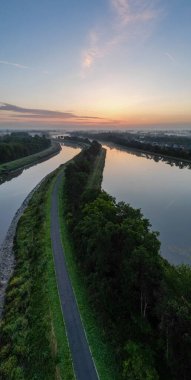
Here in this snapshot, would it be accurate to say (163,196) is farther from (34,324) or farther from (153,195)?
(34,324)

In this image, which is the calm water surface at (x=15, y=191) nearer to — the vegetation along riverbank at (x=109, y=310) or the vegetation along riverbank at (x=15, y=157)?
the vegetation along riverbank at (x=15, y=157)

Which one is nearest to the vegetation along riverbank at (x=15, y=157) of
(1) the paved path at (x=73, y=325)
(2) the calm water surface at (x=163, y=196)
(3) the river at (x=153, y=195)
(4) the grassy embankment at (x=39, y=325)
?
(3) the river at (x=153, y=195)

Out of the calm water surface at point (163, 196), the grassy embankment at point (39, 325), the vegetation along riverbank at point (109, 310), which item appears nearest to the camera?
the vegetation along riverbank at point (109, 310)

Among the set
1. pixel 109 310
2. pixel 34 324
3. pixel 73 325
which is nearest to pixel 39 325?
pixel 34 324

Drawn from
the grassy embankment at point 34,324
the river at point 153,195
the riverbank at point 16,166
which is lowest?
the grassy embankment at point 34,324

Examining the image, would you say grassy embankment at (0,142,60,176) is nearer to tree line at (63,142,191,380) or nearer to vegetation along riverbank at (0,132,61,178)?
vegetation along riverbank at (0,132,61,178)

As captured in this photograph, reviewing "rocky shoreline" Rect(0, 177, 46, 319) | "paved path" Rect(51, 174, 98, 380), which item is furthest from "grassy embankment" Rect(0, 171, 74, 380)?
"rocky shoreline" Rect(0, 177, 46, 319)

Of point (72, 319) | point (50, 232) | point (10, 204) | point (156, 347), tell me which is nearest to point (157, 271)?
point (156, 347)

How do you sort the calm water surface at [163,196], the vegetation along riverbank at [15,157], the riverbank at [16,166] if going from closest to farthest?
the calm water surface at [163,196]
the riverbank at [16,166]
the vegetation along riverbank at [15,157]
